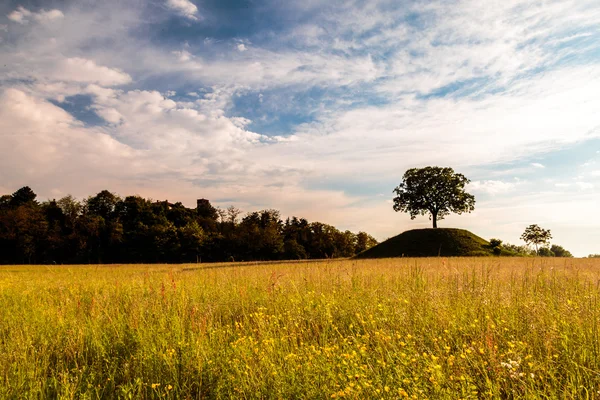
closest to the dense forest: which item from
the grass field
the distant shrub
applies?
the distant shrub

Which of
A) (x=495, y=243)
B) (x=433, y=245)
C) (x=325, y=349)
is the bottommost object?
(x=325, y=349)

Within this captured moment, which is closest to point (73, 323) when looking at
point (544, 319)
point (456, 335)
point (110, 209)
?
point (456, 335)

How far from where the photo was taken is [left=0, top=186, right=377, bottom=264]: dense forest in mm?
48406

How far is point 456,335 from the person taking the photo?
5.33m

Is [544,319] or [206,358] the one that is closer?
[206,358]

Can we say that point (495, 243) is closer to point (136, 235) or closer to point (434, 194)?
point (434, 194)

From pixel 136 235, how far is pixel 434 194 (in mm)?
45771

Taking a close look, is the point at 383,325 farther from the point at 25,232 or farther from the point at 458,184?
the point at 25,232

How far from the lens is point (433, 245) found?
4094 centimetres

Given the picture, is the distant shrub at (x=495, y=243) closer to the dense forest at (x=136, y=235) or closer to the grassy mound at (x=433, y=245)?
the grassy mound at (x=433, y=245)

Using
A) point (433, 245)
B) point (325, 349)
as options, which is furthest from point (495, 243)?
point (325, 349)

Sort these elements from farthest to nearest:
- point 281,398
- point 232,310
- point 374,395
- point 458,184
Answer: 1. point 458,184
2. point 232,310
3. point 281,398
4. point 374,395

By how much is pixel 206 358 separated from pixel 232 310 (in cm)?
328

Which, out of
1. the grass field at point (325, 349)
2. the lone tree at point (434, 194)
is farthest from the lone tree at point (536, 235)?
the grass field at point (325, 349)
